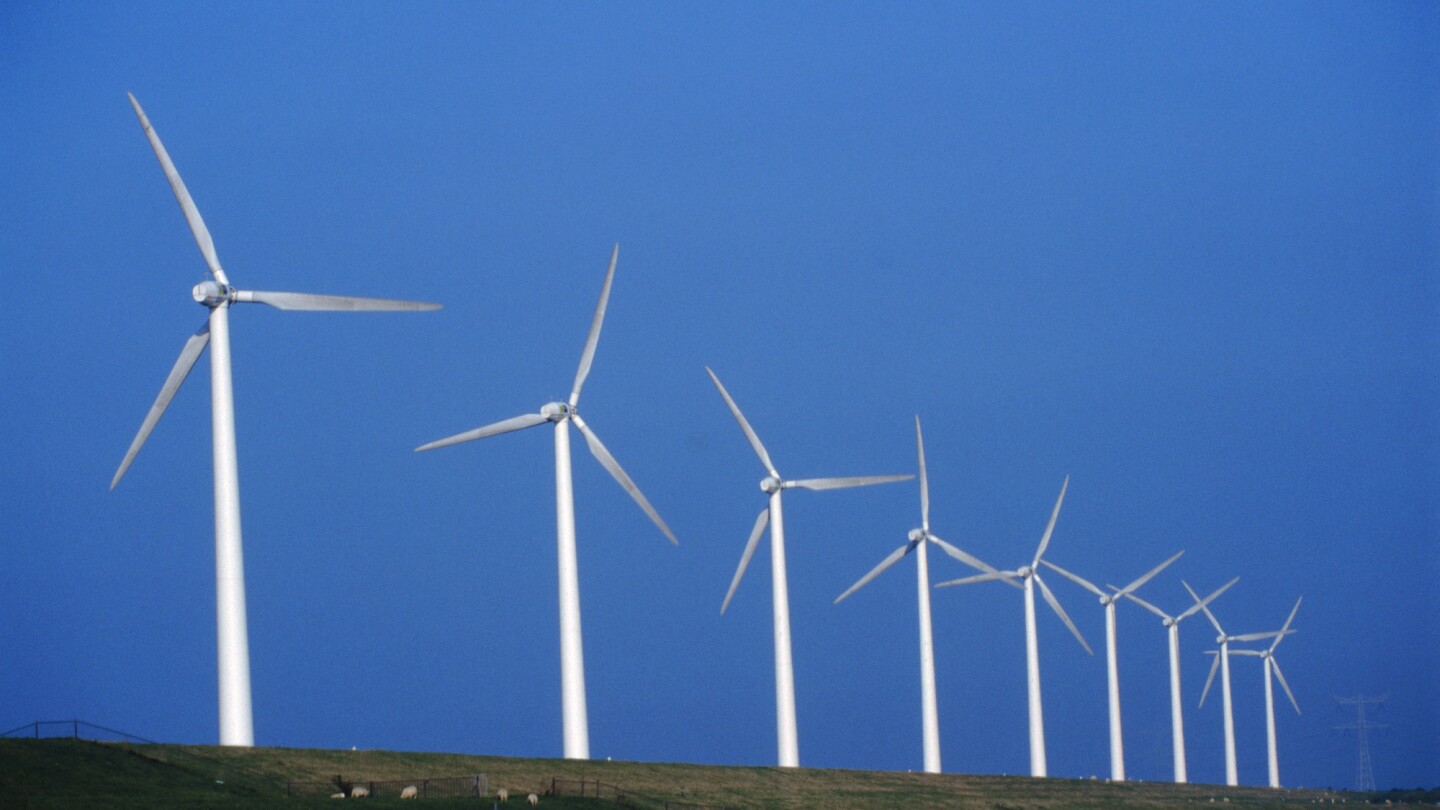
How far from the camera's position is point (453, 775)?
94312 mm

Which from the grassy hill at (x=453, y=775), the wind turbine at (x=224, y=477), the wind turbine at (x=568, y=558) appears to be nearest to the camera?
the grassy hill at (x=453, y=775)

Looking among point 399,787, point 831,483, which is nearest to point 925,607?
point 831,483

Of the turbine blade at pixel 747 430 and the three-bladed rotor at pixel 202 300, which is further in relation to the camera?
the turbine blade at pixel 747 430

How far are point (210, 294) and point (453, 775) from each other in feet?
90.0

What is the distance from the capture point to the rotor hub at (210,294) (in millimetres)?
85188

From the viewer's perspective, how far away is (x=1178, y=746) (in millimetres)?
188125

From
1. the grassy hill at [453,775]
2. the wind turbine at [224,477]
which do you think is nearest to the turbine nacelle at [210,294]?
the wind turbine at [224,477]

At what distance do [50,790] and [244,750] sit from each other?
1490 centimetres

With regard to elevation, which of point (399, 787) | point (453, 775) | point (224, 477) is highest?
point (224, 477)

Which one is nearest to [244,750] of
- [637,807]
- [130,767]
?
[130,767]

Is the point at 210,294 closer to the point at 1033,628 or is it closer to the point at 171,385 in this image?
the point at 171,385

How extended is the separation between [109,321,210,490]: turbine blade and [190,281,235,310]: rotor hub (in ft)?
4.12

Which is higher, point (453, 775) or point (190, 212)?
point (190, 212)

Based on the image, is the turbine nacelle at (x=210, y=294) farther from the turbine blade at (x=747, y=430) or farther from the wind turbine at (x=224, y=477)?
the turbine blade at (x=747, y=430)
